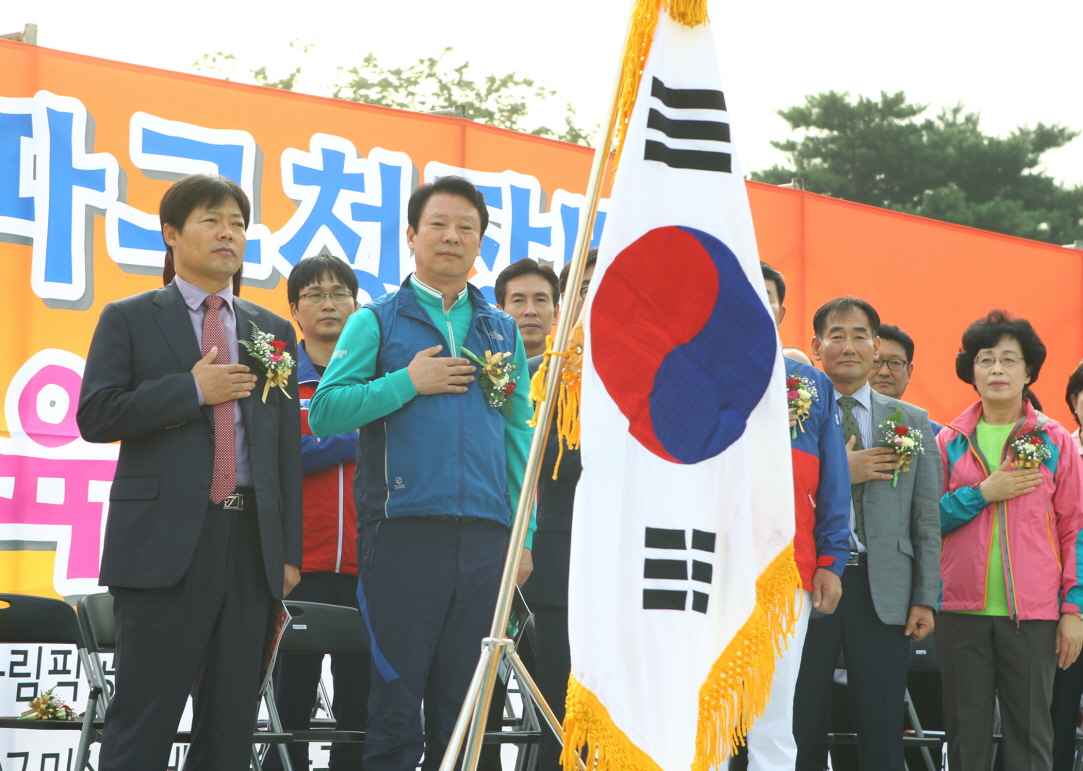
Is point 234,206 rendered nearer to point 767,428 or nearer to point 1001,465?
point 767,428

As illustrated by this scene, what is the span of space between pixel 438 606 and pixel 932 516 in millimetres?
1975

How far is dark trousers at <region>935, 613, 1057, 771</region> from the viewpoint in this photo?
163 inches

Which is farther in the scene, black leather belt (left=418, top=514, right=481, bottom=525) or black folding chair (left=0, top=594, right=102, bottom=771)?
black folding chair (left=0, top=594, right=102, bottom=771)

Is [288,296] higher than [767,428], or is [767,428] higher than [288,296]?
[288,296]

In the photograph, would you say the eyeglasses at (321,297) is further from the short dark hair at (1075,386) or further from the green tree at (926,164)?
the green tree at (926,164)

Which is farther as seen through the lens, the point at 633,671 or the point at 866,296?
the point at 866,296

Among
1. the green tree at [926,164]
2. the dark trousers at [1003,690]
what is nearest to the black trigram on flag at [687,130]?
the dark trousers at [1003,690]

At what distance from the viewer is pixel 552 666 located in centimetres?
352

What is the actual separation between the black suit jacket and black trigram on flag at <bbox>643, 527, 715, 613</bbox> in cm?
108

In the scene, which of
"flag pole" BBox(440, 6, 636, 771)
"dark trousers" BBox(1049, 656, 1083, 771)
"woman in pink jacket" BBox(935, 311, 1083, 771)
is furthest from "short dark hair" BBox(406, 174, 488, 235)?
"dark trousers" BBox(1049, 656, 1083, 771)

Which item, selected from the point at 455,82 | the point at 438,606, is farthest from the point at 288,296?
A: the point at 455,82

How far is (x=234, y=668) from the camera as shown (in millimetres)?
2898

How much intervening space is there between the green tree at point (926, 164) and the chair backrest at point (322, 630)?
1964cm

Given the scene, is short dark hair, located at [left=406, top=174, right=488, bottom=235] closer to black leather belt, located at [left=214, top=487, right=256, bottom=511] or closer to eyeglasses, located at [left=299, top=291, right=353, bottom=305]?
eyeglasses, located at [left=299, top=291, right=353, bottom=305]
